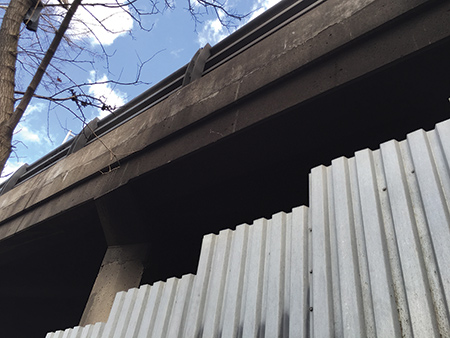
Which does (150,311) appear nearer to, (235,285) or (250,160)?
(235,285)

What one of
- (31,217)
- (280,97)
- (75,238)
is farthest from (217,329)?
(31,217)

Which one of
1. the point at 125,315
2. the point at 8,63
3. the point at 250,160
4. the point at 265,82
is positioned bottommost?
the point at 125,315

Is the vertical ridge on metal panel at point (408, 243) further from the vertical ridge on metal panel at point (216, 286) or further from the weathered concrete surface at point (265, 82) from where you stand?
the weathered concrete surface at point (265, 82)

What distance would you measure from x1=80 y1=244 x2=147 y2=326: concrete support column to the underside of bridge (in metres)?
0.21

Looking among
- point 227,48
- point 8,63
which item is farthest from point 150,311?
point 227,48

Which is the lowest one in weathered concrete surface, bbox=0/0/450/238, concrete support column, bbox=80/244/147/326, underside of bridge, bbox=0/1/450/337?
concrete support column, bbox=80/244/147/326

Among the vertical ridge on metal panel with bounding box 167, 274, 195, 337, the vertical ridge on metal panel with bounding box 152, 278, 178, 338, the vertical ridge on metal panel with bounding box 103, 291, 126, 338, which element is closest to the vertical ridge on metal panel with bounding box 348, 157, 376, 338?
the vertical ridge on metal panel with bounding box 167, 274, 195, 337

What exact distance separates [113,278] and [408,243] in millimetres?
5374

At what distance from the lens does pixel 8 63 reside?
4859 mm

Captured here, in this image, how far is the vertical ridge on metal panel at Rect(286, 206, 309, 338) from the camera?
247 cm

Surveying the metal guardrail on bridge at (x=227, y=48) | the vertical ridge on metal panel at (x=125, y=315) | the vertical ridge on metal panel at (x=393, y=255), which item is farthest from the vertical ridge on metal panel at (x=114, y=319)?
the vertical ridge on metal panel at (x=393, y=255)

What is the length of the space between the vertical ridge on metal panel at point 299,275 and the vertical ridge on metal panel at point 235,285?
0.48 metres

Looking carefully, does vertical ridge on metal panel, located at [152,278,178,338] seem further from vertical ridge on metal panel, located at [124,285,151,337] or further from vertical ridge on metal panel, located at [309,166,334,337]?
vertical ridge on metal panel, located at [309,166,334,337]

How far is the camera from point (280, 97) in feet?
14.9
